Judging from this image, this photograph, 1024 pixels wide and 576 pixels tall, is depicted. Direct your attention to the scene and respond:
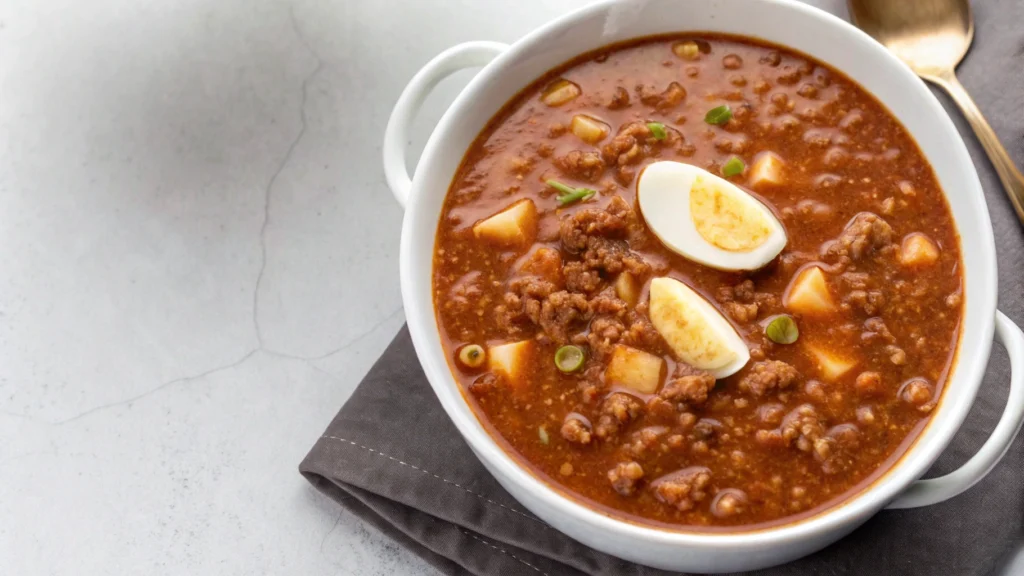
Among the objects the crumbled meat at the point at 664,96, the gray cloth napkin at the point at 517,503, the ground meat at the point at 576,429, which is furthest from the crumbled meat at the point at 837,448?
the crumbled meat at the point at 664,96

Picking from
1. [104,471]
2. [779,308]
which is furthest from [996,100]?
[104,471]

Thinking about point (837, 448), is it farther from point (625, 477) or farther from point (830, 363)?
point (625, 477)

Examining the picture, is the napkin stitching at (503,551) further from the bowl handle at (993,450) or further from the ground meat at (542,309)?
the bowl handle at (993,450)

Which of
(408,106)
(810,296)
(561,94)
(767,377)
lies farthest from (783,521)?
(408,106)

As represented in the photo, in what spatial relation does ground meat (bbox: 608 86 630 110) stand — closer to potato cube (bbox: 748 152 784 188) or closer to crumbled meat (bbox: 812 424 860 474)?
potato cube (bbox: 748 152 784 188)

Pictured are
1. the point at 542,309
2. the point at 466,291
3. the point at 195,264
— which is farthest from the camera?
the point at 195,264

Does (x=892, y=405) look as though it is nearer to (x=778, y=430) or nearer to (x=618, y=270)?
(x=778, y=430)

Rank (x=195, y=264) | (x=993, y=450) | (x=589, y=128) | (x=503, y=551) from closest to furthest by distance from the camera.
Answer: (x=993, y=450) → (x=589, y=128) → (x=503, y=551) → (x=195, y=264)
